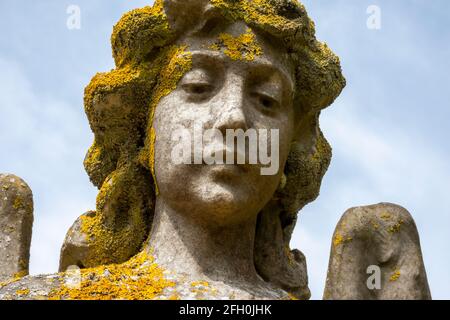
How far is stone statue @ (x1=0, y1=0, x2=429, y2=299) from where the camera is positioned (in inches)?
313

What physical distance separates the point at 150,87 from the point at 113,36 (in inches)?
20.9

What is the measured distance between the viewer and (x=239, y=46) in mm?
8391

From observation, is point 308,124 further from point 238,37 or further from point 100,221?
point 100,221

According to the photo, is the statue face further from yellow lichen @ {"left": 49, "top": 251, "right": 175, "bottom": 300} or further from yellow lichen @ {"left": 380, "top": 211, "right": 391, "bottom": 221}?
yellow lichen @ {"left": 380, "top": 211, "right": 391, "bottom": 221}

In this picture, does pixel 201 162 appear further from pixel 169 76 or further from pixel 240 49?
pixel 240 49

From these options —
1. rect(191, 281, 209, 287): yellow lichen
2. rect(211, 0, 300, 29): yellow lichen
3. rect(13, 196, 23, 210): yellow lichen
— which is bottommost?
rect(191, 281, 209, 287): yellow lichen

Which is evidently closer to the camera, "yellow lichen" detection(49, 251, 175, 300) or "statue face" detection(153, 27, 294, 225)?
"yellow lichen" detection(49, 251, 175, 300)

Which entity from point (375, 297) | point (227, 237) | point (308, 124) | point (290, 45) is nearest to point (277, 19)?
point (290, 45)

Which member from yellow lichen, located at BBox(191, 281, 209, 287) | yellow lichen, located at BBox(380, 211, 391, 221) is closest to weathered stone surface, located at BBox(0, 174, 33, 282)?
yellow lichen, located at BBox(191, 281, 209, 287)

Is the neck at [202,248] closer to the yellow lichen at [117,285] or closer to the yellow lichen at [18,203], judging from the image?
the yellow lichen at [117,285]

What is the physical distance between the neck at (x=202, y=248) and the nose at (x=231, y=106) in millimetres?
712

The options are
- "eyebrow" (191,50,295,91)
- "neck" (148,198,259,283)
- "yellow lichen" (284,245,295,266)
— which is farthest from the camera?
"yellow lichen" (284,245,295,266)

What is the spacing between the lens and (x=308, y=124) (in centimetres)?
903

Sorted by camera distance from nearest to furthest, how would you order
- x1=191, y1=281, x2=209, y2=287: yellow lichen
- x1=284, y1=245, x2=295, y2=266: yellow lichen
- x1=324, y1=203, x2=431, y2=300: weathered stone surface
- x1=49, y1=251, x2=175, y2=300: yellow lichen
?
x1=324, y1=203, x2=431, y2=300: weathered stone surface → x1=49, y1=251, x2=175, y2=300: yellow lichen → x1=191, y1=281, x2=209, y2=287: yellow lichen → x1=284, y1=245, x2=295, y2=266: yellow lichen
